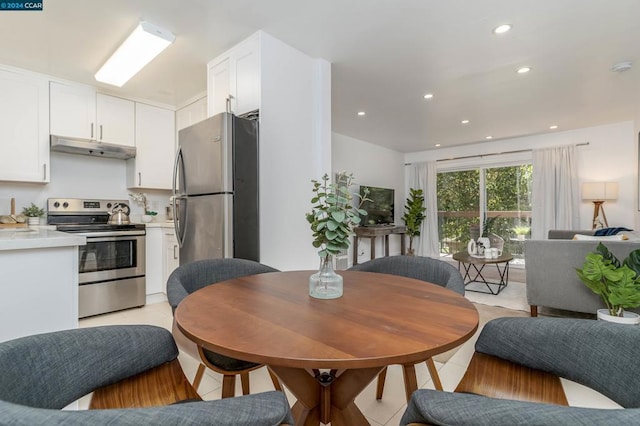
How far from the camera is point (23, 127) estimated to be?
296cm

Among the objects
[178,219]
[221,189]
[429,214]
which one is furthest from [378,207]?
[221,189]

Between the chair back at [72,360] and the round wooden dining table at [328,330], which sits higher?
the round wooden dining table at [328,330]

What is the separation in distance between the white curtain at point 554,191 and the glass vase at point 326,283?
577 centimetres

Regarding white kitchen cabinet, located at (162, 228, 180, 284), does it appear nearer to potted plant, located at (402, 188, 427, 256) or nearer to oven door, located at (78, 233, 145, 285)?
oven door, located at (78, 233, 145, 285)

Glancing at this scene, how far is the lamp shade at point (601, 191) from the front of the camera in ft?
15.5

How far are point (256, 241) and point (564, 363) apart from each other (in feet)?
6.32

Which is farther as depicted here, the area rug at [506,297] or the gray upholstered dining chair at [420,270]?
the area rug at [506,297]

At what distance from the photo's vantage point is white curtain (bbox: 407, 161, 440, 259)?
6.83 meters

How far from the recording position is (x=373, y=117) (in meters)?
4.59

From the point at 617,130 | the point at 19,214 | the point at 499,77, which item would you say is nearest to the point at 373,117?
the point at 499,77

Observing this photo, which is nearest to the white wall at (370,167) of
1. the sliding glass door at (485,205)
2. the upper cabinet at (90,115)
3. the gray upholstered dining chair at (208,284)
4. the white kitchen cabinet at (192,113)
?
the sliding glass door at (485,205)

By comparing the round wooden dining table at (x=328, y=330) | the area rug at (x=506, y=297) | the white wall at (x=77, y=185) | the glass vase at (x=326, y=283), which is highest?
the white wall at (x=77, y=185)

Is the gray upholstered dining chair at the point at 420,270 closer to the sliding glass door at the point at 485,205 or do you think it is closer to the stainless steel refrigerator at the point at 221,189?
the stainless steel refrigerator at the point at 221,189

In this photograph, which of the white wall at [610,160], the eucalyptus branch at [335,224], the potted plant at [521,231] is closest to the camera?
the eucalyptus branch at [335,224]
